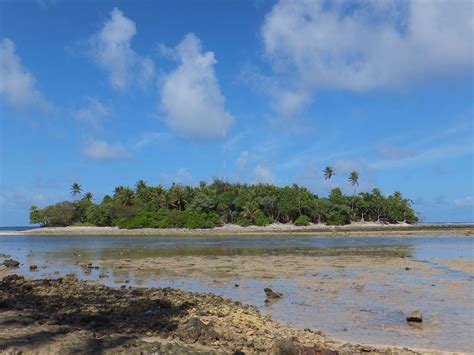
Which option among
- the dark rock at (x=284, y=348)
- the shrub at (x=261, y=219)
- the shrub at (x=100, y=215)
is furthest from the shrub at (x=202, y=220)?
the dark rock at (x=284, y=348)

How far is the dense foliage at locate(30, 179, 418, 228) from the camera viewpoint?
128 meters

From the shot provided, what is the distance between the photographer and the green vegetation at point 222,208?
12750cm

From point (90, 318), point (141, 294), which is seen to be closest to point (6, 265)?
point (141, 294)

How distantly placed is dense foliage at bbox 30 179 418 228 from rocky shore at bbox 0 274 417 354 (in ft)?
346

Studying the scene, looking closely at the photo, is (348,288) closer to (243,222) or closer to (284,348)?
(284,348)

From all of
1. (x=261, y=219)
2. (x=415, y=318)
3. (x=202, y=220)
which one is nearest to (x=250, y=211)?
(x=261, y=219)

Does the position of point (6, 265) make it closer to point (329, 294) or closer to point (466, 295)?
point (329, 294)

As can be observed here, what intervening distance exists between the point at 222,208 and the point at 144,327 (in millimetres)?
118758

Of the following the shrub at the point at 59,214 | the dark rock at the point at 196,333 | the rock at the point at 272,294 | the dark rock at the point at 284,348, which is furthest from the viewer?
the shrub at the point at 59,214

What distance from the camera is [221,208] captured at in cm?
13125

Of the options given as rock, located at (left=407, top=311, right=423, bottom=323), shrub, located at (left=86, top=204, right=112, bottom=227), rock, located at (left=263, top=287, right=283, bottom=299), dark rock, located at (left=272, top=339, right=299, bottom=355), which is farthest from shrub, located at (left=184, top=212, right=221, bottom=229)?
dark rock, located at (left=272, top=339, right=299, bottom=355)

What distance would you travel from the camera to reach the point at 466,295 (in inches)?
755

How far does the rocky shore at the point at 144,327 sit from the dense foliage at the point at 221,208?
10549cm

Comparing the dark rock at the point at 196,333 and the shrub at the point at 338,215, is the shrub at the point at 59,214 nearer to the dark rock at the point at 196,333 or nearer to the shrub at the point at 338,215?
the shrub at the point at 338,215
